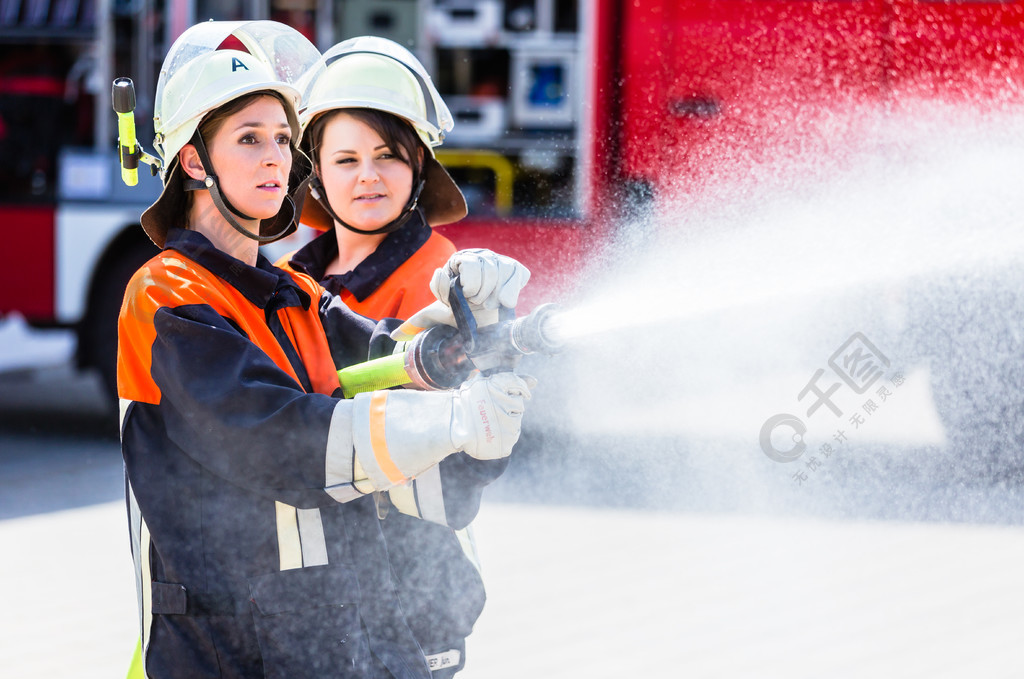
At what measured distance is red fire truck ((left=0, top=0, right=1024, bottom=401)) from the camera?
550 cm

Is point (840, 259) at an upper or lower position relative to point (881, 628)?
upper

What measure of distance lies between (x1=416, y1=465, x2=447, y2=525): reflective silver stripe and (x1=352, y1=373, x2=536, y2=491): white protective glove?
0.35 m

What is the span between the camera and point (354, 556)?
1.82 metres

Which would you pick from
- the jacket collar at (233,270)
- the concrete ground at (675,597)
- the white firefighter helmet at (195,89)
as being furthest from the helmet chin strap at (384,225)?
the concrete ground at (675,597)

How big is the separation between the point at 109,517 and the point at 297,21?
296cm

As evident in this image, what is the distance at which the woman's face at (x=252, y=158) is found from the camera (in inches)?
73.7

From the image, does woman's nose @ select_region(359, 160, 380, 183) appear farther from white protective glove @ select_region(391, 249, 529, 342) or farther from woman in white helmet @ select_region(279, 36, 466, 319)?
white protective glove @ select_region(391, 249, 529, 342)

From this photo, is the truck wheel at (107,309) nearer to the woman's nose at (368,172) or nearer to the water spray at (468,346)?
the woman's nose at (368,172)

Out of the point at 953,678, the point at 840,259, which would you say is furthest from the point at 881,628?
the point at 840,259

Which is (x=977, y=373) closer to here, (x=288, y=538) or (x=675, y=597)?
(x=675, y=597)

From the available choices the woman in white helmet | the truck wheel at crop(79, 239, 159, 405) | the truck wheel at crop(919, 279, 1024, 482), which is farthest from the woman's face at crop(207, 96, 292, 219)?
the truck wheel at crop(79, 239, 159, 405)

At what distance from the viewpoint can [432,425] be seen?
1.62 metres

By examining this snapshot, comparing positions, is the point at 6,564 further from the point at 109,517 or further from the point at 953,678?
the point at 953,678

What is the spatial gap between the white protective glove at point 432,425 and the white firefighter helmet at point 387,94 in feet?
2.66
